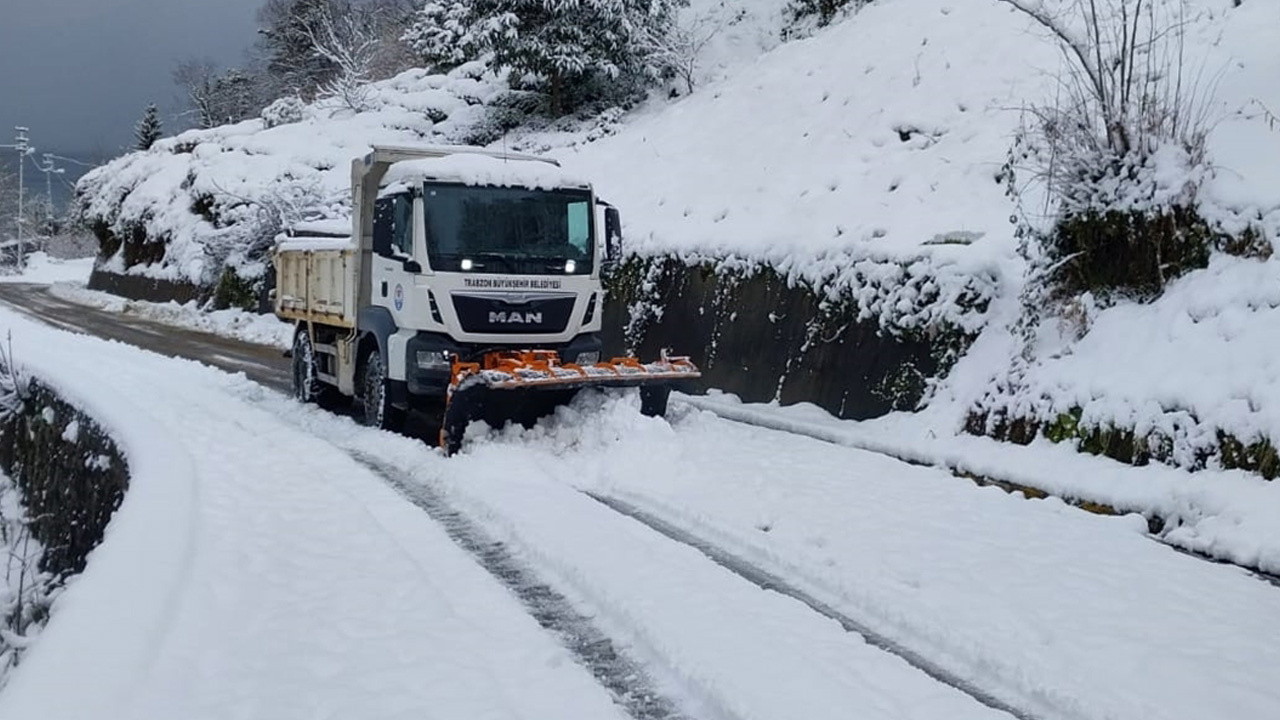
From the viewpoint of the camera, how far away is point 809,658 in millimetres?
4730

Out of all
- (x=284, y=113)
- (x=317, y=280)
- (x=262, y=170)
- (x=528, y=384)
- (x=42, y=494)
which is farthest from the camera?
(x=284, y=113)

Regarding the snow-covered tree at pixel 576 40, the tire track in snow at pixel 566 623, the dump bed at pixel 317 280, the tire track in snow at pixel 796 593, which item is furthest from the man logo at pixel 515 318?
the snow-covered tree at pixel 576 40

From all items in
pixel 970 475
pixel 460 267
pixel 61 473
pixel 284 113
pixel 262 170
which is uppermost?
pixel 284 113

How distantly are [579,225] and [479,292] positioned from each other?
1384 millimetres

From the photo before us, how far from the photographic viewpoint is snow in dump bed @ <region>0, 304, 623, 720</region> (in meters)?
4.12

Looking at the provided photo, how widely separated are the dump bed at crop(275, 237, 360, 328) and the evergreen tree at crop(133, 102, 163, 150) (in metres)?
55.4

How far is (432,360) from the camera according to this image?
997 cm

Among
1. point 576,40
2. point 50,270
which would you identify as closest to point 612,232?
point 576,40

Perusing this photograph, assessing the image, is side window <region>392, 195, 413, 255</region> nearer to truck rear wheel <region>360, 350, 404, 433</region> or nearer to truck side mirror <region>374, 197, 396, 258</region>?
truck side mirror <region>374, 197, 396, 258</region>

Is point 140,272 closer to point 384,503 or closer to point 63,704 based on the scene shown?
point 384,503

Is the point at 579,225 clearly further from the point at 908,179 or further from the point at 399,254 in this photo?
the point at 908,179

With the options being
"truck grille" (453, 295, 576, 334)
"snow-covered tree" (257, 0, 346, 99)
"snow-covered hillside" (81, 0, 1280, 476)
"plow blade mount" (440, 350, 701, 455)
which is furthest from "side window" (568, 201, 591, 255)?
"snow-covered tree" (257, 0, 346, 99)

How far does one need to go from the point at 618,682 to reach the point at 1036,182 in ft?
30.0

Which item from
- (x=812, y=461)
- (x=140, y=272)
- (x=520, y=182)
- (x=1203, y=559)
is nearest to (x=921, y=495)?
(x=812, y=461)
